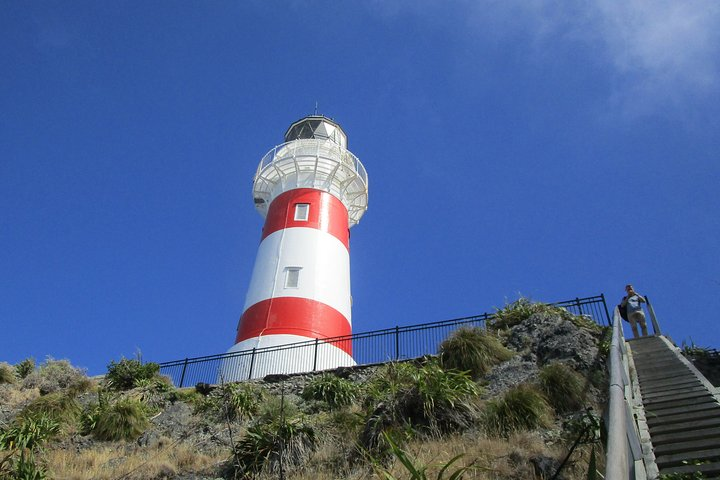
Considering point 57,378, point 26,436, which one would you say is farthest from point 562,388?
point 57,378

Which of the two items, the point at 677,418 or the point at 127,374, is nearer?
the point at 677,418

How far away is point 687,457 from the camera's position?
5414mm

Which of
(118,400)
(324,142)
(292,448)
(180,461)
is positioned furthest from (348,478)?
(324,142)

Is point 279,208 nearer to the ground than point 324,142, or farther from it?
nearer to the ground

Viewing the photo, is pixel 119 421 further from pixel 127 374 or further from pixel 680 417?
pixel 680 417

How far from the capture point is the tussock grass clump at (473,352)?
44.6 ft

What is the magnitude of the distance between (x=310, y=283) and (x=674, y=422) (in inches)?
621

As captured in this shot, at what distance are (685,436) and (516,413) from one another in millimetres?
4438

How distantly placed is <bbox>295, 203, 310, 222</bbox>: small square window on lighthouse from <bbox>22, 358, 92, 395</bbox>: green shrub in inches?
390

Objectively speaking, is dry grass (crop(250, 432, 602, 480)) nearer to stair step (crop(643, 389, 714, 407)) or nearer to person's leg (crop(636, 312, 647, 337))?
stair step (crop(643, 389, 714, 407))

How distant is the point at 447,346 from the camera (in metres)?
14.4

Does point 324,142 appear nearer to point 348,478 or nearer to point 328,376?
point 328,376

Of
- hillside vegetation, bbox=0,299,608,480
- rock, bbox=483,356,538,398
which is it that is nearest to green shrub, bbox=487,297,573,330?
hillside vegetation, bbox=0,299,608,480

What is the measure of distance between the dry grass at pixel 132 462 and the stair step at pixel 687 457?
27.1 ft
